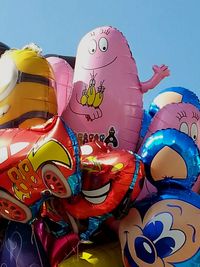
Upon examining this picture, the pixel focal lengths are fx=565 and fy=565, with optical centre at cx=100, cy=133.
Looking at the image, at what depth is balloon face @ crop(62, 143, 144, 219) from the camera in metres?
2.06

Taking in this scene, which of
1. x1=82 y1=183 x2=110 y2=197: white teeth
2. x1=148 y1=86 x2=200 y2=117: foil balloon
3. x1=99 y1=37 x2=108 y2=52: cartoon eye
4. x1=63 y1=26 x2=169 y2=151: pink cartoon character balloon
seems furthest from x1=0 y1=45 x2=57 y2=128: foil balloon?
x1=148 y1=86 x2=200 y2=117: foil balloon

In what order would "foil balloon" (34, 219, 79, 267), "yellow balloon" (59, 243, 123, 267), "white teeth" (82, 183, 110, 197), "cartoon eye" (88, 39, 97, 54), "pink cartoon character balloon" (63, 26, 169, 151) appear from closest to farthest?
"white teeth" (82, 183, 110, 197)
"yellow balloon" (59, 243, 123, 267)
"foil balloon" (34, 219, 79, 267)
"pink cartoon character balloon" (63, 26, 169, 151)
"cartoon eye" (88, 39, 97, 54)

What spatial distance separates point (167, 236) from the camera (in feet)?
6.75

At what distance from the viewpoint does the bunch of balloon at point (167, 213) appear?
6.75 ft

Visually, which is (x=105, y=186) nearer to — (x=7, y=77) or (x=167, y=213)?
(x=167, y=213)

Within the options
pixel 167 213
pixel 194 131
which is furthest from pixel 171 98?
pixel 167 213

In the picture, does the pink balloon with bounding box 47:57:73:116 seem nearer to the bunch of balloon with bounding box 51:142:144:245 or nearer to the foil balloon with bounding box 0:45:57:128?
the foil balloon with bounding box 0:45:57:128

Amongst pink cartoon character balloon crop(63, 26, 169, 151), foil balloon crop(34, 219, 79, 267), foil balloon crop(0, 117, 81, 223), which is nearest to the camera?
foil balloon crop(0, 117, 81, 223)

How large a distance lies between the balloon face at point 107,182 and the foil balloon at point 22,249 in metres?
0.35

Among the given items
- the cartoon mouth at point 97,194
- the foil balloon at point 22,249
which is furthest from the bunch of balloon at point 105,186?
the foil balloon at point 22,249

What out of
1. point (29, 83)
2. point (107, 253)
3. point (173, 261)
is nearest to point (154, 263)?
point (173, 261)

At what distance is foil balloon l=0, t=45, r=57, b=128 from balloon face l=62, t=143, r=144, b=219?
364mm

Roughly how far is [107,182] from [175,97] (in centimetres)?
99

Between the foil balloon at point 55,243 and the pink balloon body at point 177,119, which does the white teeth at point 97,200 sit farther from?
the pink balloon body at point 177,119
